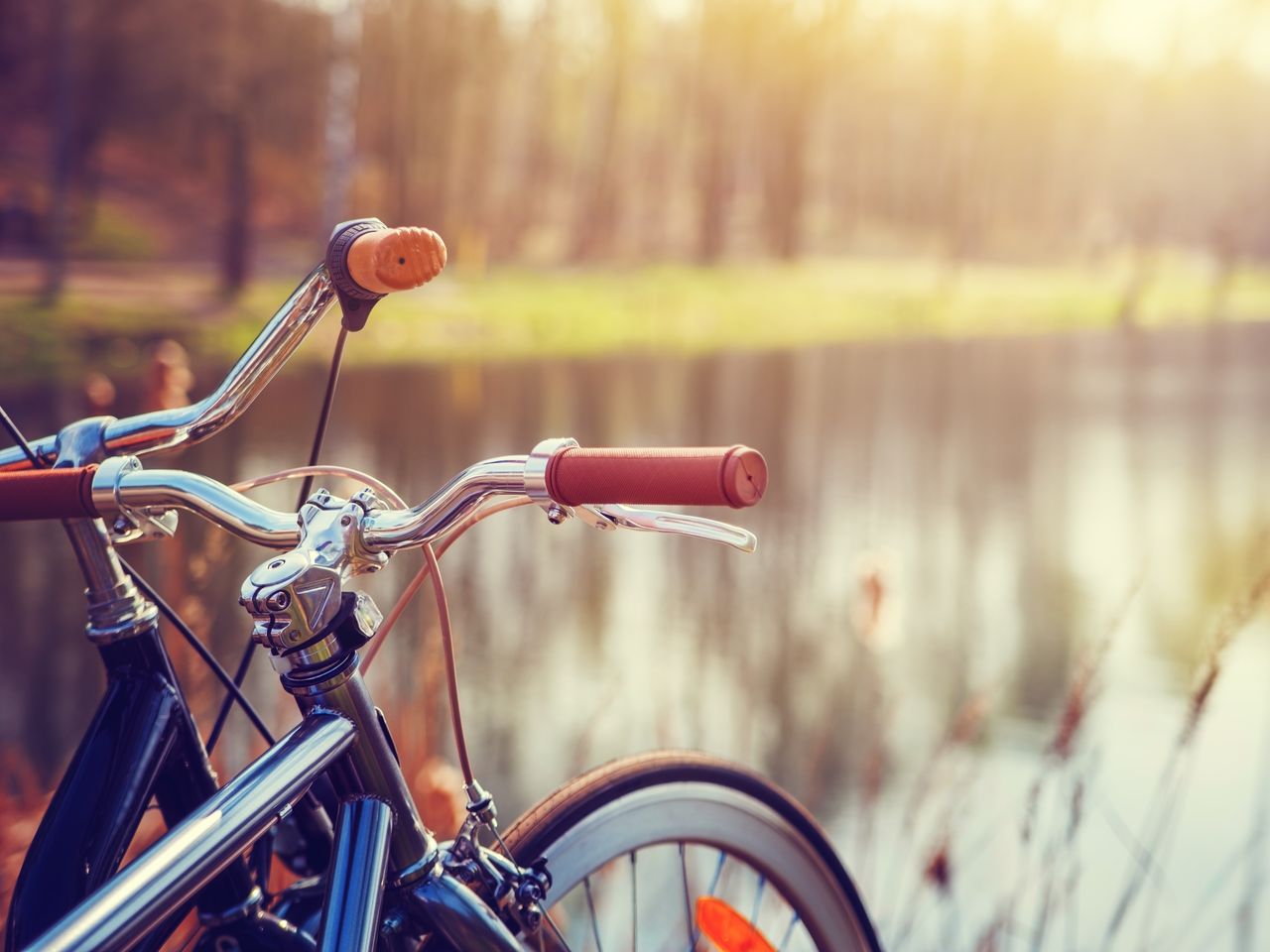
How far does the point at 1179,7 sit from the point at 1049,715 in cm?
2436

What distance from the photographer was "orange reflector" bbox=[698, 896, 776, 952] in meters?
1.11

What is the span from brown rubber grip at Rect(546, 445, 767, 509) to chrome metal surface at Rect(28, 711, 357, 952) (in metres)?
0.24

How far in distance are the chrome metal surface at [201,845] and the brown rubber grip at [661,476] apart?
0.80 feet

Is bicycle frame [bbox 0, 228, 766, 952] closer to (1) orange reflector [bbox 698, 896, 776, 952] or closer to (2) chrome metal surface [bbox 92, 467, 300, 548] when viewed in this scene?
(2) chrome metal surface [bbox 92, 467, 300, 548]

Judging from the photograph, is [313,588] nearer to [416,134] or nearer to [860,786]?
[860,786]

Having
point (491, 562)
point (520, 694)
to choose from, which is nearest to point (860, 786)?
point (520, 694)

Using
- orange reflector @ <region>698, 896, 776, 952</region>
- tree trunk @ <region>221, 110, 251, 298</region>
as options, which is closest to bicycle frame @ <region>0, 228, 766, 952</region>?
orange reflector @ <region>698, 896, 776, 952</region>

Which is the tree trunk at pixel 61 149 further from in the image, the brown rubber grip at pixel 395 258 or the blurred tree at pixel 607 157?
the blurred tree at pixel 607 157

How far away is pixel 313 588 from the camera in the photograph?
2.70 feet

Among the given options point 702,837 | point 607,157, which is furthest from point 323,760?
point 607,157

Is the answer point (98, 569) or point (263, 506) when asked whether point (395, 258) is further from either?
point (98, 569)

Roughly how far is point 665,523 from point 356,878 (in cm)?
33

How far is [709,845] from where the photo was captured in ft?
3.81

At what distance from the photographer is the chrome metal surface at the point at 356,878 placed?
85 centimetres
